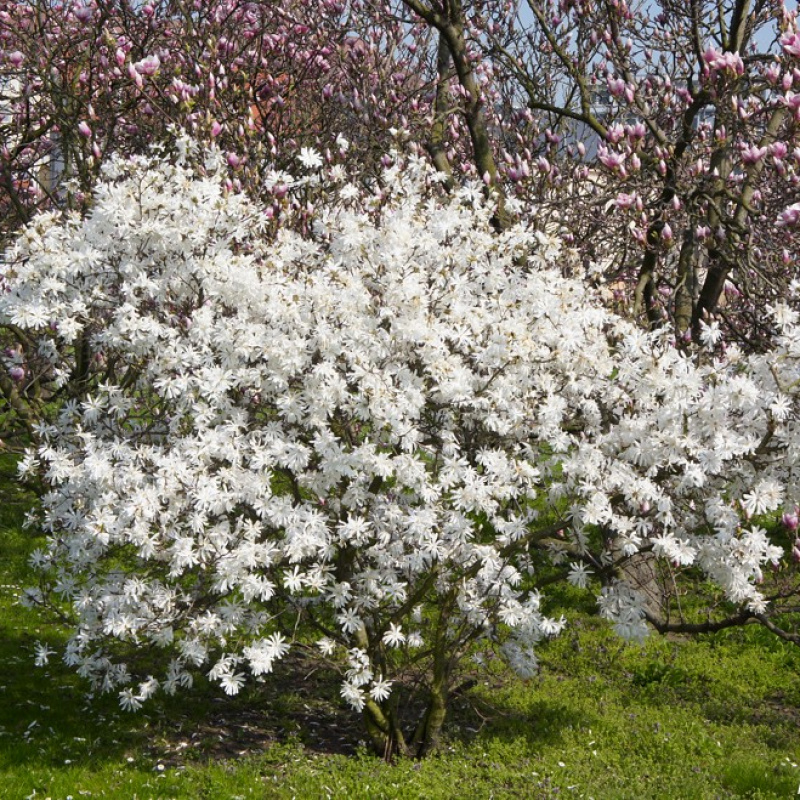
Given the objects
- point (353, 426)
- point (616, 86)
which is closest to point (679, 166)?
point (616, 86)

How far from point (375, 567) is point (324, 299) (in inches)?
72.4

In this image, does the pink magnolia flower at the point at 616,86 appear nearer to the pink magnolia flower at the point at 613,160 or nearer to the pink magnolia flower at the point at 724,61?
the pink magnolia flower at the point at 613,160

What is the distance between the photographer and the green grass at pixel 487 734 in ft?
20.3

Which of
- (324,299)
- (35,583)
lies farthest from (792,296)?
(35,583)

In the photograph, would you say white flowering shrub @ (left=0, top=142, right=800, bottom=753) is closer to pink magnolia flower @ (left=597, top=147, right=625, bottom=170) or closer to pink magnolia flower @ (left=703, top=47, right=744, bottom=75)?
pink magnolia flower @ (left=597, top=147, right=625, bottom=170)

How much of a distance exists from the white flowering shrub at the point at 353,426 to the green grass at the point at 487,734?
0.72m

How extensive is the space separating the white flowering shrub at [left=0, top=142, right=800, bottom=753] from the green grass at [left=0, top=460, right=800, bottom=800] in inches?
28.2

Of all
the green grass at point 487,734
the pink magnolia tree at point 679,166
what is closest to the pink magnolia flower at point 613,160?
the pink magnolia tree at point 679,166

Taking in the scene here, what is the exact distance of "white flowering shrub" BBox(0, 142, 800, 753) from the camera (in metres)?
5.34

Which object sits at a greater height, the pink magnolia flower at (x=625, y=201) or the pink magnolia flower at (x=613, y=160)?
the pink magnolia flower at (x=613, y=160)

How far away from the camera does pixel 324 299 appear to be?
18.3 feet

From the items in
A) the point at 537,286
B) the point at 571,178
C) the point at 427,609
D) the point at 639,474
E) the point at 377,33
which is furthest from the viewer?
the point at 377,33

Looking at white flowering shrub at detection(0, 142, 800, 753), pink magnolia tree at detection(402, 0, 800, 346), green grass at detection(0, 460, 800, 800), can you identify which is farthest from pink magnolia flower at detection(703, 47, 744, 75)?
green grass at detection(0, 460, 800, 800)

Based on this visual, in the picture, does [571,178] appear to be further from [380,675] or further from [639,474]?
[380,675]
